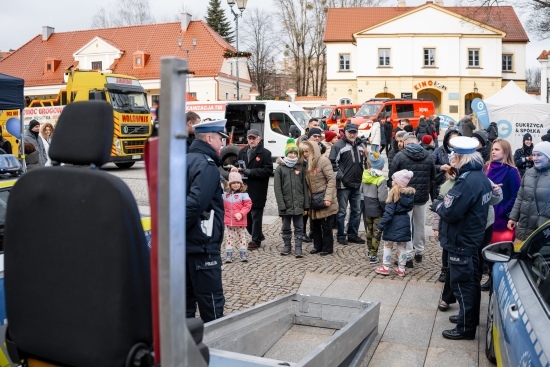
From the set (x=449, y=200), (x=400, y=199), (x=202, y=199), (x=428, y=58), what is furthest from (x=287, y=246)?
(x=428, y=58)

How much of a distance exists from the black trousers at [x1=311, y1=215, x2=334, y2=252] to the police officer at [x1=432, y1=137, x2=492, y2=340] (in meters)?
3.48

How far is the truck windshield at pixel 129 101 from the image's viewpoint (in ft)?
72.5

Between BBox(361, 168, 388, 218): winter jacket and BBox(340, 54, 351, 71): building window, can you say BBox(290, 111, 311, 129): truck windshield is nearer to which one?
BBox(361, 168, 388, 218): winter jacket

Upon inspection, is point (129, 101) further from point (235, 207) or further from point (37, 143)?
point (235, 207)

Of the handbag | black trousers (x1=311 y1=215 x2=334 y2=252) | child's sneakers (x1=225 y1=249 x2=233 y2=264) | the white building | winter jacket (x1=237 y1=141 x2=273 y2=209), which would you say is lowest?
child's sneakers (x1=225 y1=249 x2=233 y2=264)

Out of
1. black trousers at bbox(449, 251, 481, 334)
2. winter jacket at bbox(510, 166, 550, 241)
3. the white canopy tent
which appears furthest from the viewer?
the white canopy tent

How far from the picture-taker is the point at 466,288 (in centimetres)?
549

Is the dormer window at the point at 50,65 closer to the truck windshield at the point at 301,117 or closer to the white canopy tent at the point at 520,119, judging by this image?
the truck windshield at the point at 301,117

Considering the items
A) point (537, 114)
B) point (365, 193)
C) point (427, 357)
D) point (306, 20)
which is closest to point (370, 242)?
point (365, 193)

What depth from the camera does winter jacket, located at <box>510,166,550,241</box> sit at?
21.6ft

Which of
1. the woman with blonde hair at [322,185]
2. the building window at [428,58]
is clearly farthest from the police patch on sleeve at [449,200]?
the building window at [428,58]

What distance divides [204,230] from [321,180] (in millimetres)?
4568

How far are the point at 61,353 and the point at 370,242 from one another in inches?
256

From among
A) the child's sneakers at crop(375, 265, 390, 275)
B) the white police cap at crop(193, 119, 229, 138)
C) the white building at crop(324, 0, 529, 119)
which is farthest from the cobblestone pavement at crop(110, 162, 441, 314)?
the white building at crop(324, 0, 529, 119)
